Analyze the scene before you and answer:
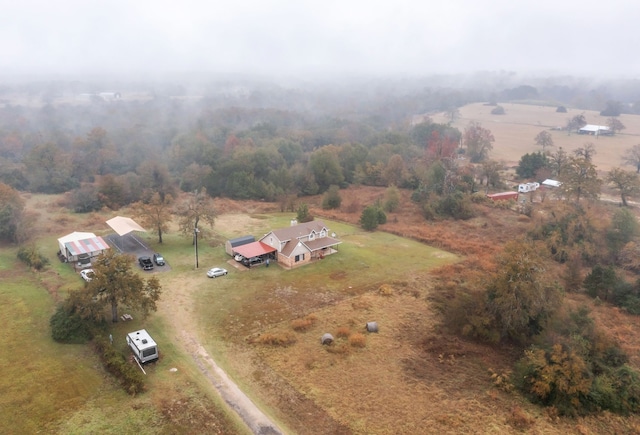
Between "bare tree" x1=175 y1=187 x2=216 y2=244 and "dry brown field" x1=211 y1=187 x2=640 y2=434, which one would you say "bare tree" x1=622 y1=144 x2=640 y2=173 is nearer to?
"dry brown field" x1=211 y1=187 x2=640 y2=434

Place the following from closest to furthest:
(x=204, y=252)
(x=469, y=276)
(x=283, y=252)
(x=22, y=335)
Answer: (x=22, y=335)
(x=469, y=276)
(x=283, y=252)
(x=204, y=252)

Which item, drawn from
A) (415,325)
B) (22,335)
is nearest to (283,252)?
(415,325)

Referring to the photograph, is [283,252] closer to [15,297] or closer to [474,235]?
[15,297]

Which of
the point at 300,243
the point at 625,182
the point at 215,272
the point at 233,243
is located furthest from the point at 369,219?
the point at 625,182

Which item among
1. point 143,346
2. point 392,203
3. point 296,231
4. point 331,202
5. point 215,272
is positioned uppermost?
point 296,231

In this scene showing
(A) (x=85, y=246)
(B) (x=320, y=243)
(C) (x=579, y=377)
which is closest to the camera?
(C) (x=579, y=377)

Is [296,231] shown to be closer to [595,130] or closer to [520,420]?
[520,420]

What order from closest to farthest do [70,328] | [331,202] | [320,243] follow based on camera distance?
[70,328] < [320,243] < [331,202]
